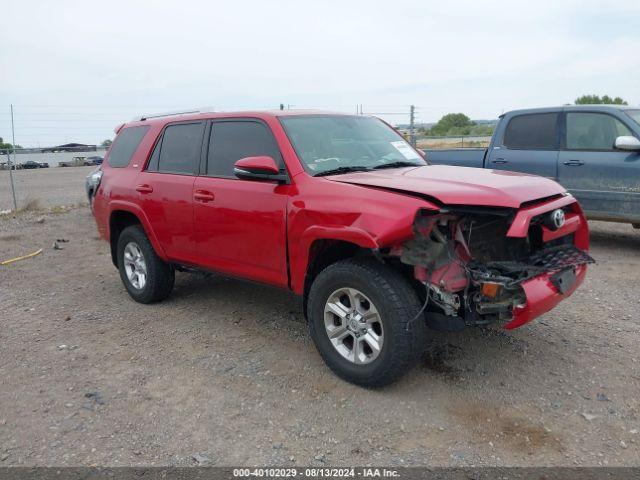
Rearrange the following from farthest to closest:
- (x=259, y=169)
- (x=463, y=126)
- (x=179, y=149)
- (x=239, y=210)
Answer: (x=463, y=126), (x=179, y=149), (x=239, y=210), (x=259, y=169)

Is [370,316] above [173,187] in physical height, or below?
below

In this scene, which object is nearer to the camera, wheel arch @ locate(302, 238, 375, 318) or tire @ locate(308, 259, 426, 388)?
tire @ locate(308, 259, 426, 388)

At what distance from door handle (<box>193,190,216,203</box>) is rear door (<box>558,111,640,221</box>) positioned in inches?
191

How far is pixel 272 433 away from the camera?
10.4 feet

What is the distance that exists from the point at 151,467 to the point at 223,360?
129cm

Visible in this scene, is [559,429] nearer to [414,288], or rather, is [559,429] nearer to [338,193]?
[414,288]

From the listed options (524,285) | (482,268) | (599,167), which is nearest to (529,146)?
(599,167)

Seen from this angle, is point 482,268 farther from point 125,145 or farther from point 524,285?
point 125,145

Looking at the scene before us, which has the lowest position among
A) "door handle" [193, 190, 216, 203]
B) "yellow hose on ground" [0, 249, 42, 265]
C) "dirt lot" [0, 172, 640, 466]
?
"dirt lot" [0, 172, 640, 466]

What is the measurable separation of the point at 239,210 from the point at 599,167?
4.90m

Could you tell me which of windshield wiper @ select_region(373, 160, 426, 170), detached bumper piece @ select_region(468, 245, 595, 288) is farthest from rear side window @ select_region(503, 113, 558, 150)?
detached bumper piece @ select_region(468, 245, 595, 288)

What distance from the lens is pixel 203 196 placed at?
15.0 ft

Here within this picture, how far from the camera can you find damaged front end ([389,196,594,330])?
10.7ft

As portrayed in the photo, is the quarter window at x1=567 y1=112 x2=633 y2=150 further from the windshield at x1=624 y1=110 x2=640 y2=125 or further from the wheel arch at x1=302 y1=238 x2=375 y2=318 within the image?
the wheel arch at x1=302 y1=238 x2=375 y2=318
